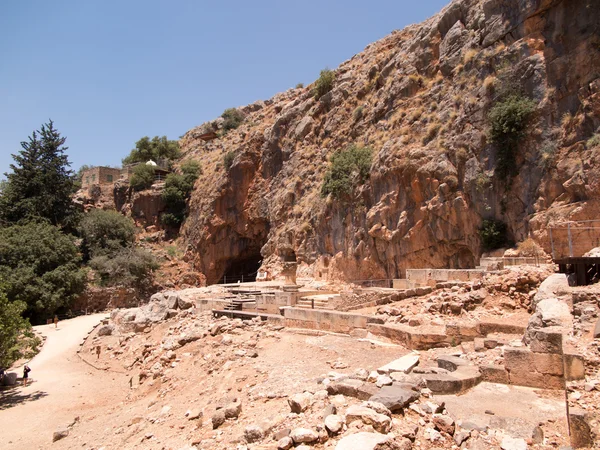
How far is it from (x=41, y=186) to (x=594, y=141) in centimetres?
3655

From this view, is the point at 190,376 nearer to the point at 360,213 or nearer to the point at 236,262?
the point at 360,213

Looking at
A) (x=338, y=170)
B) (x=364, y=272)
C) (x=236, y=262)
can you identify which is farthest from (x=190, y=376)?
(x=236, y=262)

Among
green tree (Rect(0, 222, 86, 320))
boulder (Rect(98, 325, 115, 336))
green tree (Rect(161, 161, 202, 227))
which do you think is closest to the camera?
boulder (Rect(98, 325, 115, 336))

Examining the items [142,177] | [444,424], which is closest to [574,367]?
[444,424]

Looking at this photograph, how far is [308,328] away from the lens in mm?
12562

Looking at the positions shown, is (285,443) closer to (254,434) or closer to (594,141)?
(254,434)

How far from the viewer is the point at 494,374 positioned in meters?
6.30

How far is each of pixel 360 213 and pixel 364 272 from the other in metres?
3.12

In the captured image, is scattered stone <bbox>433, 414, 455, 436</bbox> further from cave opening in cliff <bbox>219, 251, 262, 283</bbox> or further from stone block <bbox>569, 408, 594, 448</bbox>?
cave opening in cliff <bbox>219, 251, 262, 283</bbox>

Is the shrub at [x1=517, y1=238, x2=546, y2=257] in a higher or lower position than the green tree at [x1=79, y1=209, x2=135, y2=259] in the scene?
lower

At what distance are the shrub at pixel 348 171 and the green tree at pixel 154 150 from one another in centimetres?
2938

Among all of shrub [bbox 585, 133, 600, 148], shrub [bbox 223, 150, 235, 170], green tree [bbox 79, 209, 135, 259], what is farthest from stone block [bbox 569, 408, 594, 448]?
green tree [bbox 79, 209, 135, 259]

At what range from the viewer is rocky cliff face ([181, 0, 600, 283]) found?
1462 cm

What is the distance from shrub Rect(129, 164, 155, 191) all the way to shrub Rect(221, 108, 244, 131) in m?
11.0
